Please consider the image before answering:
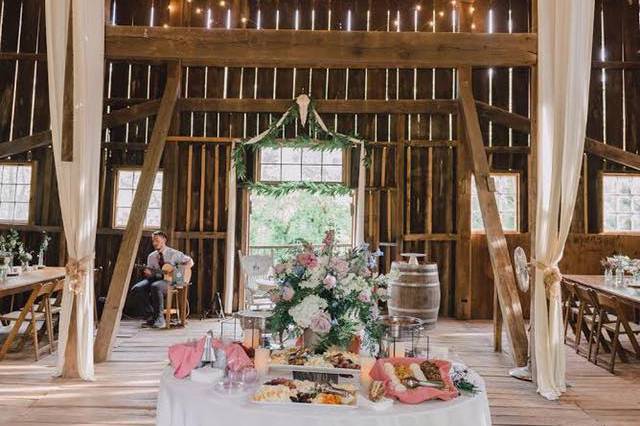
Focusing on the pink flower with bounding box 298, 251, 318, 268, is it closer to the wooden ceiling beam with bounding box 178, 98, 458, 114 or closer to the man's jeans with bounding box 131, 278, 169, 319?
the man's jeans with bounding box 131, 278, 169, 319

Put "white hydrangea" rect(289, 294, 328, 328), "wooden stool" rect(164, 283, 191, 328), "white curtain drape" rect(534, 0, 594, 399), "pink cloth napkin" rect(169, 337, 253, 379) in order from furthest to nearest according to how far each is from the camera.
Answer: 1. "wooden stool" rect(164, 283, 191, 328)
2. "white curtain drape" rect(534, 0, 594, 399)
3. "white hydrangea" rect(289, 294, 328, 328)
4. "pink cloth napkin" rect(169, 337, 253, 379)

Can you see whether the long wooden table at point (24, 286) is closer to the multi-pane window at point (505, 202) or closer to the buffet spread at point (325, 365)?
the buffet spread at point (325, 365)

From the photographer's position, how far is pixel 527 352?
5012 millimetres

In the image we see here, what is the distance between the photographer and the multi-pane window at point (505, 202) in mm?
8070

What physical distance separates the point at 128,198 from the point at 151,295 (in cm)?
184

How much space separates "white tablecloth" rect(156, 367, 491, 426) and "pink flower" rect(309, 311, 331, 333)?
0.51 meters

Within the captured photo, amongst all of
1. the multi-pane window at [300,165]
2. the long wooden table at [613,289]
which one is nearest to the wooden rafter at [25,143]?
the multi-pane window at [300,165]

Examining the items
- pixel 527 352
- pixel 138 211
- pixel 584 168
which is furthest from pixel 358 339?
pixel 584 168

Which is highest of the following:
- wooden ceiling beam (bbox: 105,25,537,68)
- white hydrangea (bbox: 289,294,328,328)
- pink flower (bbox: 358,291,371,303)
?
wooden ceiling beam (bbox: 105,25,537,68)

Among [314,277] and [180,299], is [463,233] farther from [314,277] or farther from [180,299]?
[314,277]

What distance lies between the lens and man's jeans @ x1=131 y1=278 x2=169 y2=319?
6.92 metres

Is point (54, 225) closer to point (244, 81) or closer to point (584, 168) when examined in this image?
point (244, 81)

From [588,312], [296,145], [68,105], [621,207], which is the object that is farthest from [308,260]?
[621,207]

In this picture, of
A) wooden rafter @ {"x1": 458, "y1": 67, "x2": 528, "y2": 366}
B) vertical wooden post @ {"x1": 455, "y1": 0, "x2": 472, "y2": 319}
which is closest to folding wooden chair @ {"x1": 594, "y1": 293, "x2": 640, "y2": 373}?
wooden rafter @ {"x1": 458, "y1": 67, "x2": 528, "y2": 366}
